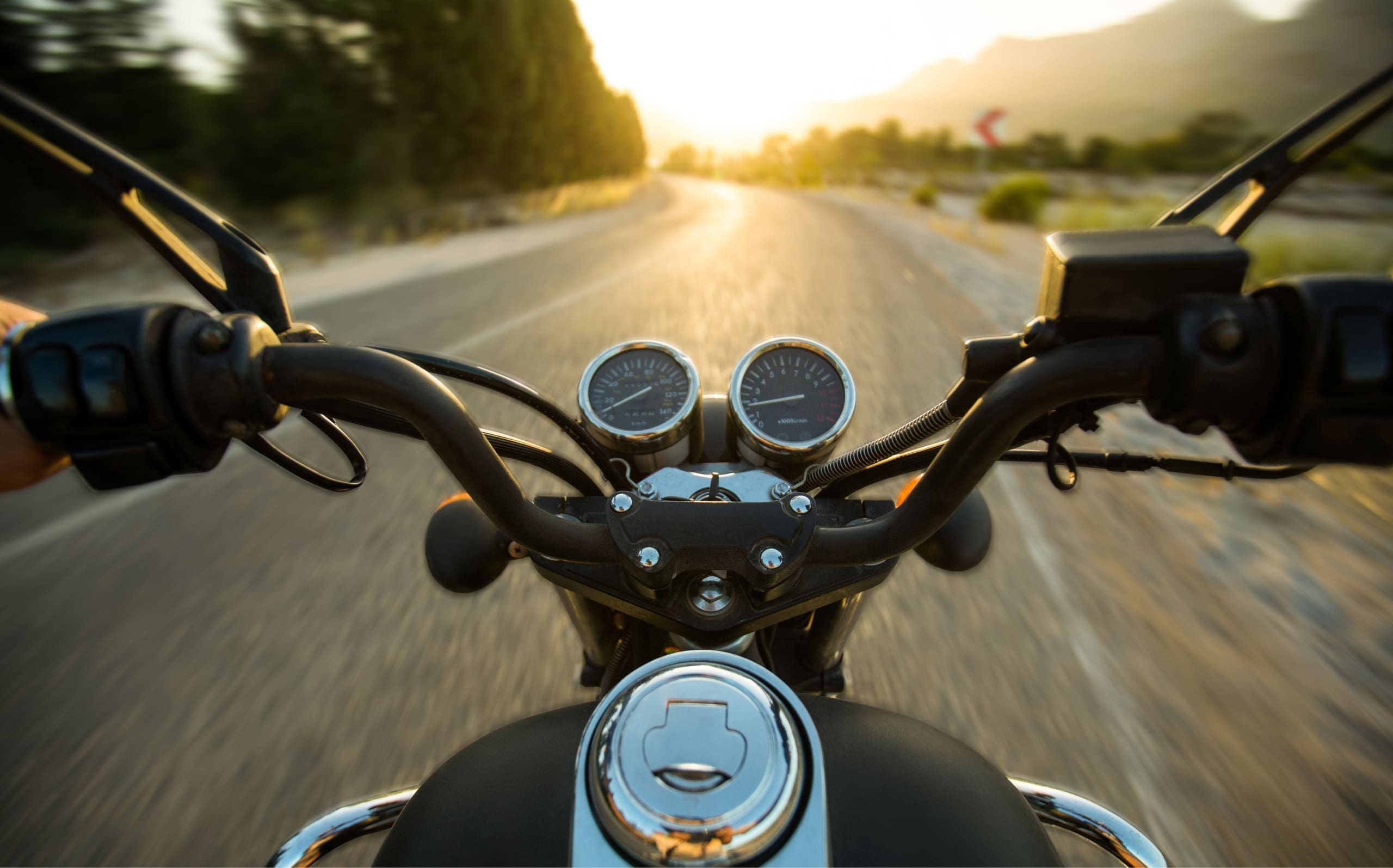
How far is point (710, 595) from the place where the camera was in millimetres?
924

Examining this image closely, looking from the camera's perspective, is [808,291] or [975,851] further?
[808,291]

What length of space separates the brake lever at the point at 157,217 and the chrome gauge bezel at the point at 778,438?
73cm

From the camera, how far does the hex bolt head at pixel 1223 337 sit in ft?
1.96

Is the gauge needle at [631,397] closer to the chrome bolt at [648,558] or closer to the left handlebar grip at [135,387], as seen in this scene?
the chrome bolt at [648,558]

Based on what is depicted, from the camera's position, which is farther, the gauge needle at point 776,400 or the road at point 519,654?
the road at point 519,654

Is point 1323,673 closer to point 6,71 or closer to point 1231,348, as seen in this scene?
point 1231,348

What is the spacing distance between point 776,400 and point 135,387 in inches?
41.0

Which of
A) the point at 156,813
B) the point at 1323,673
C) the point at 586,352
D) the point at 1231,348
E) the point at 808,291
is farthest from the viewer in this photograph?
the point at 808,291

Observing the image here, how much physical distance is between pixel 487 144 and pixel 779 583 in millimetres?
19498

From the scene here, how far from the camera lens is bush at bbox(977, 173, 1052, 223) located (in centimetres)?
2064

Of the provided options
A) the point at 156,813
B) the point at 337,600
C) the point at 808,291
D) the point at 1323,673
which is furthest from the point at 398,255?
the point at 1323,673

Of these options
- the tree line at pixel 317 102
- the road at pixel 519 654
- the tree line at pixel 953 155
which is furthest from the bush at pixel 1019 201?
the road at pixel 519 654

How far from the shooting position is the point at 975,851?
0.72m

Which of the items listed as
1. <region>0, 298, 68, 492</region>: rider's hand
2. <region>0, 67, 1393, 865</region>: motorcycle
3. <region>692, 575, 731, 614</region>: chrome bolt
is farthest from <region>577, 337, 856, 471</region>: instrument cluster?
<region>0, 298, 68, 492</region>: rider's hand
